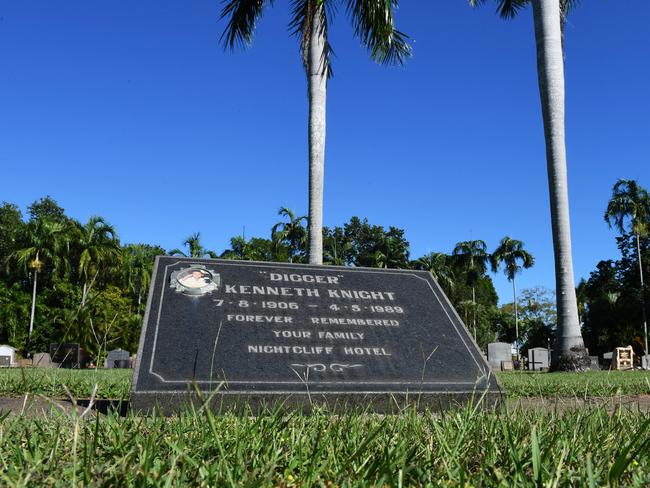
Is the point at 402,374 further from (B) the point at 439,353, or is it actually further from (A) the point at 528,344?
(A) the point at 528,344

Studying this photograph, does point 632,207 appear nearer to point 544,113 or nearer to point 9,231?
point 544,113

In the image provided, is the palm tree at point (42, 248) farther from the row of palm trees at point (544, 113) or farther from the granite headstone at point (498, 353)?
the row of palm trees at point (544, 113)

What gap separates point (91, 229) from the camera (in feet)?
128

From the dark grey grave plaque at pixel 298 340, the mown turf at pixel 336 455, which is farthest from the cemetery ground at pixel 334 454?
the dark grey grave plaque at pixel 298 340

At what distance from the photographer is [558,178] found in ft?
38.9

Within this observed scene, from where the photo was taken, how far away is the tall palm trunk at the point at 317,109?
11820 millimetres

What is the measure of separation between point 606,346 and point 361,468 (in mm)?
43106

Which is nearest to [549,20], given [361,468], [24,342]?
[361,468]

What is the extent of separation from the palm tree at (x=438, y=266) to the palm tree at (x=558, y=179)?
3827 cm

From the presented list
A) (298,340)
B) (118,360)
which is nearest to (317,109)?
(298,340)

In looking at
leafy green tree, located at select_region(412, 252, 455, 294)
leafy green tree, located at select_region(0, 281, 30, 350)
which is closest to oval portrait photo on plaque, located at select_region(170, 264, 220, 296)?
leafy green tree, located at select_region(0, 281, 30, 350)

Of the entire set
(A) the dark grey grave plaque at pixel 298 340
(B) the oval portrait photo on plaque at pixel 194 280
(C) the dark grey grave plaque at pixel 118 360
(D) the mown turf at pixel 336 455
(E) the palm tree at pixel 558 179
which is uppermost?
(E) the palm tree at pixel 558 179

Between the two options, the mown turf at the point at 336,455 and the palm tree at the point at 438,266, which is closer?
the mown turf at the point at 336,455

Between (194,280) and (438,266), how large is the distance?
4718cm
